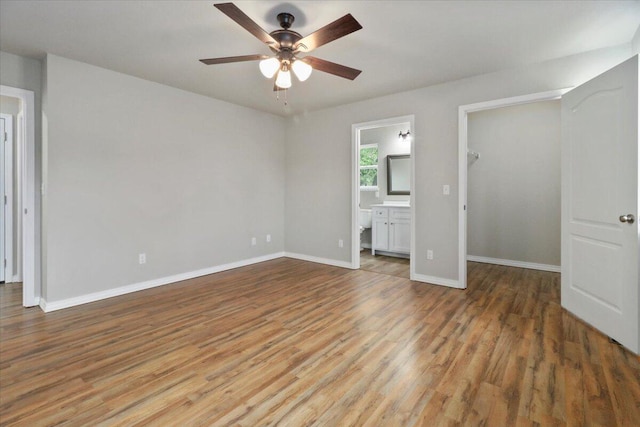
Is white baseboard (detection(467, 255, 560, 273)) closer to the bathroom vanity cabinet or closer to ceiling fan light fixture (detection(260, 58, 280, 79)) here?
the bathroom vanity cabinet

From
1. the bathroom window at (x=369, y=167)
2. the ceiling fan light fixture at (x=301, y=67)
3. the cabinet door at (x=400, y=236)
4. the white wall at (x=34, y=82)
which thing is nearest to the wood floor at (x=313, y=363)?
the white wall at (x=34, y=82)

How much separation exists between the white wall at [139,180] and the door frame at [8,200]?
1.52m

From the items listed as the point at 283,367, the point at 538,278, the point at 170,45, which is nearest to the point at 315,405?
the point at 283,367

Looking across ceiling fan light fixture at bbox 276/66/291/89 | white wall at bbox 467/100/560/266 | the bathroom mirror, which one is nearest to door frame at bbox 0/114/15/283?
ceiling fan light fixture at bbox 276/66/291/89

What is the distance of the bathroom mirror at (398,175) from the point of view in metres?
5.76

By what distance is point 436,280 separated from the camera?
3.95 metres

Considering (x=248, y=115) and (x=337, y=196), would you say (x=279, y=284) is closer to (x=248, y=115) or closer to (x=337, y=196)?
(x=337, y=196)

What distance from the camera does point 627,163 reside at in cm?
231

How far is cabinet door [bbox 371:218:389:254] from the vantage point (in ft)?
18.1

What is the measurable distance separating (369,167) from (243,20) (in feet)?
15.5

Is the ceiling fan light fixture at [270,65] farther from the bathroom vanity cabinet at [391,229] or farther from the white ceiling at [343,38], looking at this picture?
the bathroom vanity cabinet at [391,229]

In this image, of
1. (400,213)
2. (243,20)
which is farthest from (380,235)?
(243,20)

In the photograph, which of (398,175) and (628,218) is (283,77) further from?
(398,175)

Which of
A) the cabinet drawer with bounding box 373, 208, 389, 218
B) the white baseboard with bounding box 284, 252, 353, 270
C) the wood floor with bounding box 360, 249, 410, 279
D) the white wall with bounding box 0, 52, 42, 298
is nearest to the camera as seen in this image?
the white wall with bounding box 0, 52, 42, 298
